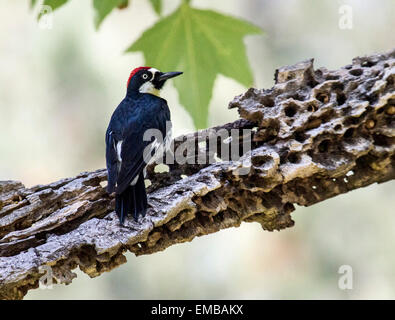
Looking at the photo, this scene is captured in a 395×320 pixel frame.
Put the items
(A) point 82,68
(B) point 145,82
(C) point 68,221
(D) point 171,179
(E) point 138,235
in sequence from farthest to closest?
(A) point 82,68 → (B) point 145,82 → (D) point 171,179 → (C) point 68,221 → (E) point 138,235

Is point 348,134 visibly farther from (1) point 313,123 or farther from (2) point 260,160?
(2) point 260,160

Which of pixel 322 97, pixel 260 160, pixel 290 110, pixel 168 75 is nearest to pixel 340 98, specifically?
pixel 322 97

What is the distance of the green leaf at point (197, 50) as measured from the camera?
1.53 meters

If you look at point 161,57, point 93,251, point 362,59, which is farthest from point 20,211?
point 362,59

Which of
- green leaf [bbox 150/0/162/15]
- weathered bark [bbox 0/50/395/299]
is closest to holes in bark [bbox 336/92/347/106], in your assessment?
weathered bark [bbox 0/50/395/299]

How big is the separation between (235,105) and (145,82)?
0.50m

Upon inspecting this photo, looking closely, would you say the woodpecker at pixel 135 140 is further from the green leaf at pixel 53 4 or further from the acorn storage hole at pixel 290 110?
the green leaf at pixel 53 4

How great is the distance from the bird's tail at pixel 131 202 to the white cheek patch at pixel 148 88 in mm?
558

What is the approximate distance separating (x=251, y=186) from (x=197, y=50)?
0.42 metres

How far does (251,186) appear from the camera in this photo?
1541mm

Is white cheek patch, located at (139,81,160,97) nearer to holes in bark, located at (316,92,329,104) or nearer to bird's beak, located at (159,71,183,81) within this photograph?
bird's beak, located at (159,71,183,81)

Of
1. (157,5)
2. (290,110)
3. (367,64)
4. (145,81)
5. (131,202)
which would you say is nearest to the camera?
(157,5)

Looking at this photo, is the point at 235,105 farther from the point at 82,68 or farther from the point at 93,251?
the point at 82,68

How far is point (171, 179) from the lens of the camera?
1.70 metres
